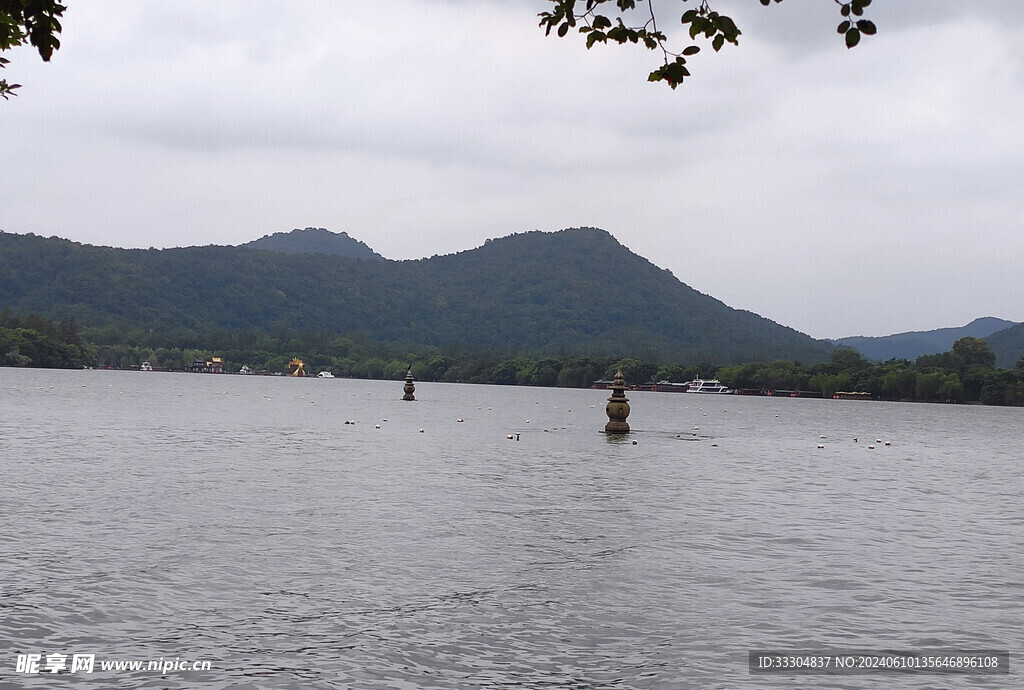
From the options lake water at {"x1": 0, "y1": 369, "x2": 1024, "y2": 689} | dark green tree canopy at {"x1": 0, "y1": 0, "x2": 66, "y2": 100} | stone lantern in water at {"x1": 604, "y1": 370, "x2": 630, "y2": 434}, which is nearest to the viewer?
dark green tree canopy at {"x1": 0, "y1": 0, "x2": 66, "y2": 100}

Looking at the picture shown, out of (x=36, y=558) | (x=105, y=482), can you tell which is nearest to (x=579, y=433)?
(x=105, y=482)

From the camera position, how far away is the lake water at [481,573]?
11.4 meters

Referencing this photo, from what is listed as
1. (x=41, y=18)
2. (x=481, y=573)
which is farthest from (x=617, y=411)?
(x=41, y=18)

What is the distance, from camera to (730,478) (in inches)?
1457

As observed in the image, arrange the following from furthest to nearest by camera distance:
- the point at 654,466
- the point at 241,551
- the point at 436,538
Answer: the point at 654,466 → the point at 436,538 → the point at 241,551

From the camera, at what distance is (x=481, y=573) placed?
1645 cm

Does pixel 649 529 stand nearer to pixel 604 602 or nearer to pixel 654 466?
pixel 604 602

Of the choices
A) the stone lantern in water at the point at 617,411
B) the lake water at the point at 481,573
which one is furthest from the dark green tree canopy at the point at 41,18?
the stone lantern in water at the point at 617,411

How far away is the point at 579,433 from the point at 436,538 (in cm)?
4920

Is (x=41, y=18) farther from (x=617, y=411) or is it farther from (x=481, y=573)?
(x=617, y=411)

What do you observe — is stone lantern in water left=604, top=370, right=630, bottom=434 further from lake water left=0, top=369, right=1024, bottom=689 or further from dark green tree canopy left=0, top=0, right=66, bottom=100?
dark green tree canopy left=0, top=0, right=66, bottom=100

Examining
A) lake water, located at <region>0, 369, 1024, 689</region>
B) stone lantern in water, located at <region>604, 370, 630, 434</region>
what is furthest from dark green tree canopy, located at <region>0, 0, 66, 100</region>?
stone lantern in water, located at <region>604, 370, 630, 434</region>

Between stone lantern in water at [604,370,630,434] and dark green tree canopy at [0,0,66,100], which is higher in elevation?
dark green tree canopy at [0,0,66,100]

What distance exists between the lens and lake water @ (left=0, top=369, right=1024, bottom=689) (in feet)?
37.4
